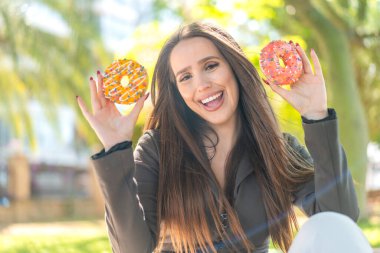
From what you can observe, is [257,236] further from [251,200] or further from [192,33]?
[192,33]

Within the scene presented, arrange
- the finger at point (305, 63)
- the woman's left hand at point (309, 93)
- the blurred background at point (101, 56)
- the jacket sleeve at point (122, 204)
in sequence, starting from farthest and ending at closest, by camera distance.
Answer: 1. the blurred background at point (101, 56)
2. the finger at point (305, 63)
3. the woman's left hand at point (309, 93)
4. the jacket sleeve at point (122, 204)

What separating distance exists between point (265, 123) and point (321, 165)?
0.43m

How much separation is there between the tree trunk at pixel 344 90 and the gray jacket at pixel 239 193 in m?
7.20

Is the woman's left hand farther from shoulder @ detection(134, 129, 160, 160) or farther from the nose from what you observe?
shoulder @ detection(134, 129, 160, 160)

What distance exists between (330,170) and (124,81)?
92 centimetres

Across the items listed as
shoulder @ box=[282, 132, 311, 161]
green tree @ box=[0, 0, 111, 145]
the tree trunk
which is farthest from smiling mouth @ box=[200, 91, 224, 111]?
green tree @ box=[0, 0, 111, 145]

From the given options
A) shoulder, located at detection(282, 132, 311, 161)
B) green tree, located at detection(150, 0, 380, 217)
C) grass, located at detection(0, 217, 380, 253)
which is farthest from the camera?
green tree, located at detection(150, 0, 380, 217)

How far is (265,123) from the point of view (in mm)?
2592

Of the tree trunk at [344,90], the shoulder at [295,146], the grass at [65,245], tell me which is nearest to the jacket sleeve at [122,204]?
the shoulder at [295,146]

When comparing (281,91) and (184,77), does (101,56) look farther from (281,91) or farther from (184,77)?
(281,91)

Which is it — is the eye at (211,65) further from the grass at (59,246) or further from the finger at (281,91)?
the grass at (59,246)

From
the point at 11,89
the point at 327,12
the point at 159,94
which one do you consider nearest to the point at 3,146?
the point at 11,89

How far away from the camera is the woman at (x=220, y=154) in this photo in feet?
7.34

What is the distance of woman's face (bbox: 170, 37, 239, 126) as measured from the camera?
2.48m
